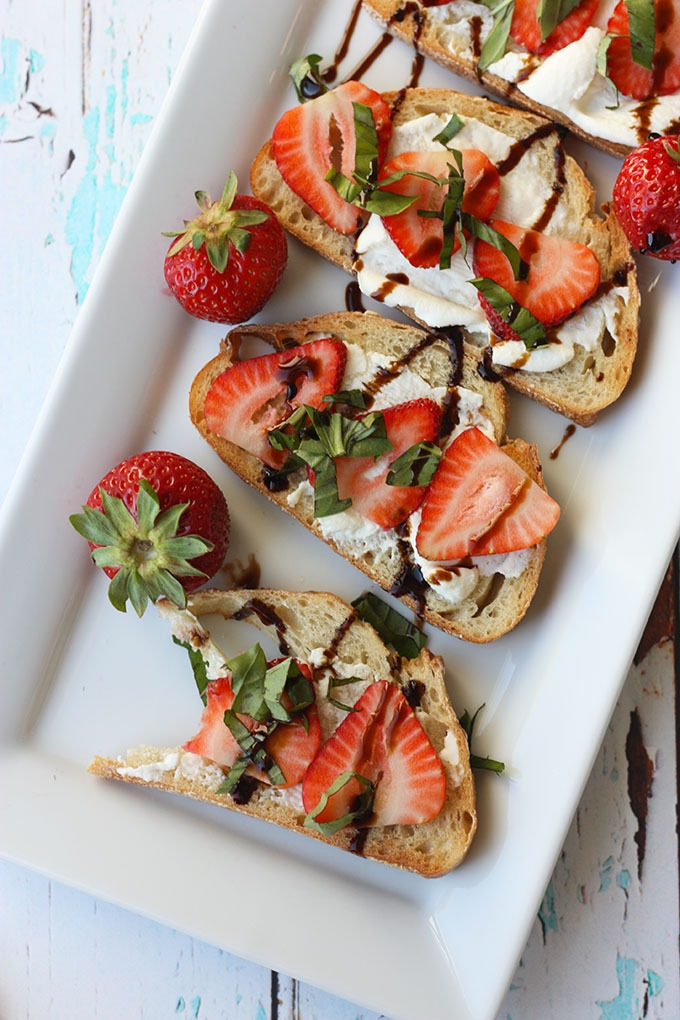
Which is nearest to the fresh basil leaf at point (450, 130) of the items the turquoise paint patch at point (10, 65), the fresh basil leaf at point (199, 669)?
the turquoise paint patch at point (10, 65)

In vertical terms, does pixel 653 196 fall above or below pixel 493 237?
above

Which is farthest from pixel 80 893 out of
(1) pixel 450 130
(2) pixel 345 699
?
(1) pixel 450 130

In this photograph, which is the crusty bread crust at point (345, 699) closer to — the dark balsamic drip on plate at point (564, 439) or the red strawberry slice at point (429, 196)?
the dark balsamic drip on plate at point (564, 439)

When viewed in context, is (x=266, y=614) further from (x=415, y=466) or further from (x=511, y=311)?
(x=511, y=311)

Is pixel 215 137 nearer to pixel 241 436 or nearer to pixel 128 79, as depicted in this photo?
pixel 128 79

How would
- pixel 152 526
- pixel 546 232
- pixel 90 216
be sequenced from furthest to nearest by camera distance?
pixel 90 216, pixel 546 232, pixel 152 526
